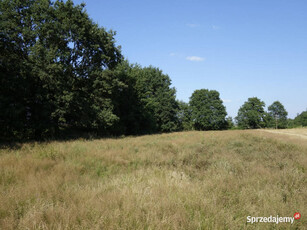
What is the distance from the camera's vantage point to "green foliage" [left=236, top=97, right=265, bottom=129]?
205 feet

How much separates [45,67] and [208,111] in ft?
160

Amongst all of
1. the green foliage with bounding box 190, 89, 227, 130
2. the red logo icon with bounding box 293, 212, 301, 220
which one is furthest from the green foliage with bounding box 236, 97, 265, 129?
the red logo icon with bounding box 293, 212, 301, 220

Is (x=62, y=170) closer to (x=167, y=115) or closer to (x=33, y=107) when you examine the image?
(x=33, y=107)

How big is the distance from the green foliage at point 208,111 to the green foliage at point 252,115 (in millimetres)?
11539

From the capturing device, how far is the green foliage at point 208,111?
5547 cm

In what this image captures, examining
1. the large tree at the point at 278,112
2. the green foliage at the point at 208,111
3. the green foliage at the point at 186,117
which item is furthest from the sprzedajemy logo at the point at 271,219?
the large tree at the point at 278,112

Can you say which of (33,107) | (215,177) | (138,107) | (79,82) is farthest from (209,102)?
(215,177)

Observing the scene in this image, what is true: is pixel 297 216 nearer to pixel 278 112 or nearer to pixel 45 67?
pixel 45 67

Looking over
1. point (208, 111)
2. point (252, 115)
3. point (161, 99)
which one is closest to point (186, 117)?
point (208, 111)

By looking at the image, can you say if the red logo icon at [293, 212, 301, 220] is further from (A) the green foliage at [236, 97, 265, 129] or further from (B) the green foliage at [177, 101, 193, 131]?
(A) the green foliage at [236, 97, 265, 129]

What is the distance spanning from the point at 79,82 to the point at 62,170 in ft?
53.8

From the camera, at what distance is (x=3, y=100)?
13680mm

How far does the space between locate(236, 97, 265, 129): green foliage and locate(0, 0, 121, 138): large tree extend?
59.1 meters

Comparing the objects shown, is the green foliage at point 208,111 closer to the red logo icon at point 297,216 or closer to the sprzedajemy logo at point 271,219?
the red logo icon at point 297,216
